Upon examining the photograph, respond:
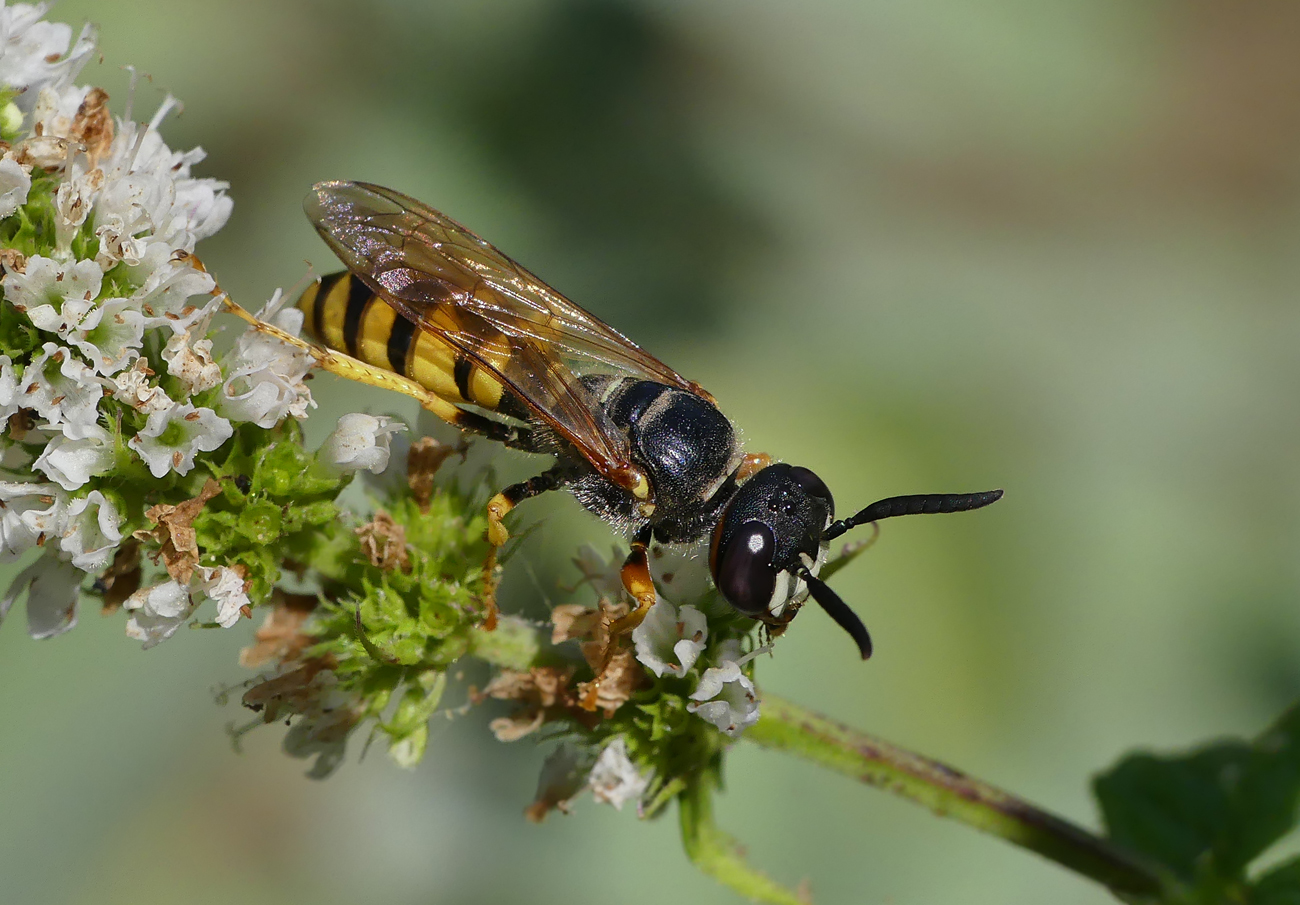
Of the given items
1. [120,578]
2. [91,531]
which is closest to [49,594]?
[120,578]

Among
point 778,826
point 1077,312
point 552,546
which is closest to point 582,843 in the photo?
point 778,826

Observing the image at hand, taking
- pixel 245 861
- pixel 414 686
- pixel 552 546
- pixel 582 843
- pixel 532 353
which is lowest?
pixel 245 861

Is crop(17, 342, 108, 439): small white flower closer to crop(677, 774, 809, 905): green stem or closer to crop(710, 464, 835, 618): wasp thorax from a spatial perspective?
crop(710, 464, 835, 618): wasp thorax

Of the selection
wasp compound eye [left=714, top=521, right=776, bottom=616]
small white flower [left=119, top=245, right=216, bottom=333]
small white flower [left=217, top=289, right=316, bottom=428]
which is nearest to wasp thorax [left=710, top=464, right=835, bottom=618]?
wasp compound eye [left=714, top=521, right=776, bottom=616]

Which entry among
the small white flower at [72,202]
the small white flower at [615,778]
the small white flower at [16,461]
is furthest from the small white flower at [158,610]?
the small white flower at [615,778]

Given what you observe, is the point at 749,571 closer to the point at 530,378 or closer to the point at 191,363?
the point at 530,378

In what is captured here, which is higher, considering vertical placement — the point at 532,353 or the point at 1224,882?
the point at 532,353

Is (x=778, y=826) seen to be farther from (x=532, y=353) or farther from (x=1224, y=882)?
(x=532, y=353)
